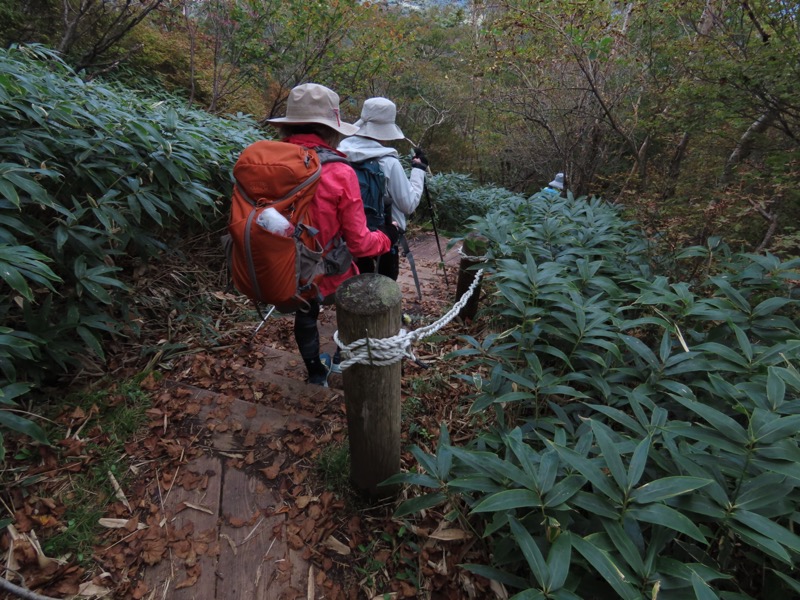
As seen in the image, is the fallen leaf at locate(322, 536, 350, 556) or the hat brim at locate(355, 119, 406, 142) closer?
the fallen leaf at locate(322, 536, 350, 556)

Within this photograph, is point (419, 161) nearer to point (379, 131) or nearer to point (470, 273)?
point (379, 131)

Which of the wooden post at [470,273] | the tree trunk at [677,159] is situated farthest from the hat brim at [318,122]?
the tree trunk at [677,159]

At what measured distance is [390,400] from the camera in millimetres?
1685

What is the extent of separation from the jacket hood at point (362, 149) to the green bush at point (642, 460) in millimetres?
1162

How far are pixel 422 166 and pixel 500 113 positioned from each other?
25.6 feet

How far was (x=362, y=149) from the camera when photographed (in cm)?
271

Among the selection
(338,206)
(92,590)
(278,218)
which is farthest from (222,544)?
(338,206)

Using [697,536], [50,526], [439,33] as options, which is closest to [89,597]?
[50,526]

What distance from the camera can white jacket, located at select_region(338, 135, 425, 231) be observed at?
2691 millimetres

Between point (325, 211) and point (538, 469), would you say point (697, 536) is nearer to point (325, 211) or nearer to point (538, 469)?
point (538, 469)

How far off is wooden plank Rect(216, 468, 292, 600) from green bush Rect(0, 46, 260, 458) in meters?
1.08

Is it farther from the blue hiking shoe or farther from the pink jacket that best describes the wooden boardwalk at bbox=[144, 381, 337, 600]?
the pink jacket

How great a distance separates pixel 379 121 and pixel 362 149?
0.25m

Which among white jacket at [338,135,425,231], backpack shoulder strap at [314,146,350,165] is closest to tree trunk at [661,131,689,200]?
white jacket at [338,135,425,231]
